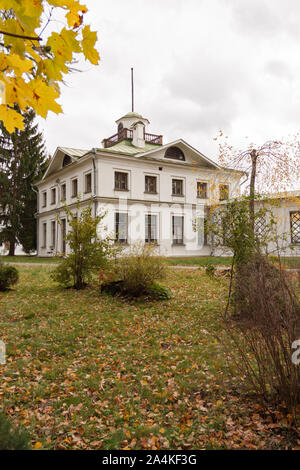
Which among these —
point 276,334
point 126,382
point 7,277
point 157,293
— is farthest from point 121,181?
point 276,334

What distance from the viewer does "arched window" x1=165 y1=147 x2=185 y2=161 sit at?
85.8 ft

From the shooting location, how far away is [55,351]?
18.3 ft

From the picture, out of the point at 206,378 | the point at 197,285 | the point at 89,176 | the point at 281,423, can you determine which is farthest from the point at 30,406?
the point at 89,176

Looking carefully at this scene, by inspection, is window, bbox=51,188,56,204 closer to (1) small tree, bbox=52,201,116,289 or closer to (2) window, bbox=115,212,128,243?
(2) window, bbox=115,212,128,243

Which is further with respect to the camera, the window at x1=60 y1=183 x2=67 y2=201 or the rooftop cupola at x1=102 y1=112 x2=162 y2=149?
the window at x1=60 y1=183 x2=67 y2=201

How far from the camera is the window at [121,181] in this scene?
23.6 metres

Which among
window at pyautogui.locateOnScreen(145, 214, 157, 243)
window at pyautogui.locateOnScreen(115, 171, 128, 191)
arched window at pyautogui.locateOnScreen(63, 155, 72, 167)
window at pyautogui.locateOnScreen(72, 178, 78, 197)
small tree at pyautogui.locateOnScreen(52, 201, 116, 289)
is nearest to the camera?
small tree at pyautogui.locateOnScreen(52, 201, 116, 289)

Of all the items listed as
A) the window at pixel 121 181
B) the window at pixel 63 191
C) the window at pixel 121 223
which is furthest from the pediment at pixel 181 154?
the window at pixel 63 191

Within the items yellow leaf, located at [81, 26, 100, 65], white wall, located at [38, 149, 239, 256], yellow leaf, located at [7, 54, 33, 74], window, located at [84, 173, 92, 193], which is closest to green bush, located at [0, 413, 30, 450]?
yellow leaf, located at [7, 54, 33, 74]

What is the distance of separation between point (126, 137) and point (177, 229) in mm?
8903

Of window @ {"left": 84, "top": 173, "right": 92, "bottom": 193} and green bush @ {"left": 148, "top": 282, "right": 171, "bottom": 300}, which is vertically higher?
window @ {"left": 84, "top": 173, "right": 92, "bottom": 193}

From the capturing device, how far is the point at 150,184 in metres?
25.1

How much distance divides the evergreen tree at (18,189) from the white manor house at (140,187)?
14.0ft

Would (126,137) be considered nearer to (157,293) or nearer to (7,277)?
(7,277)
